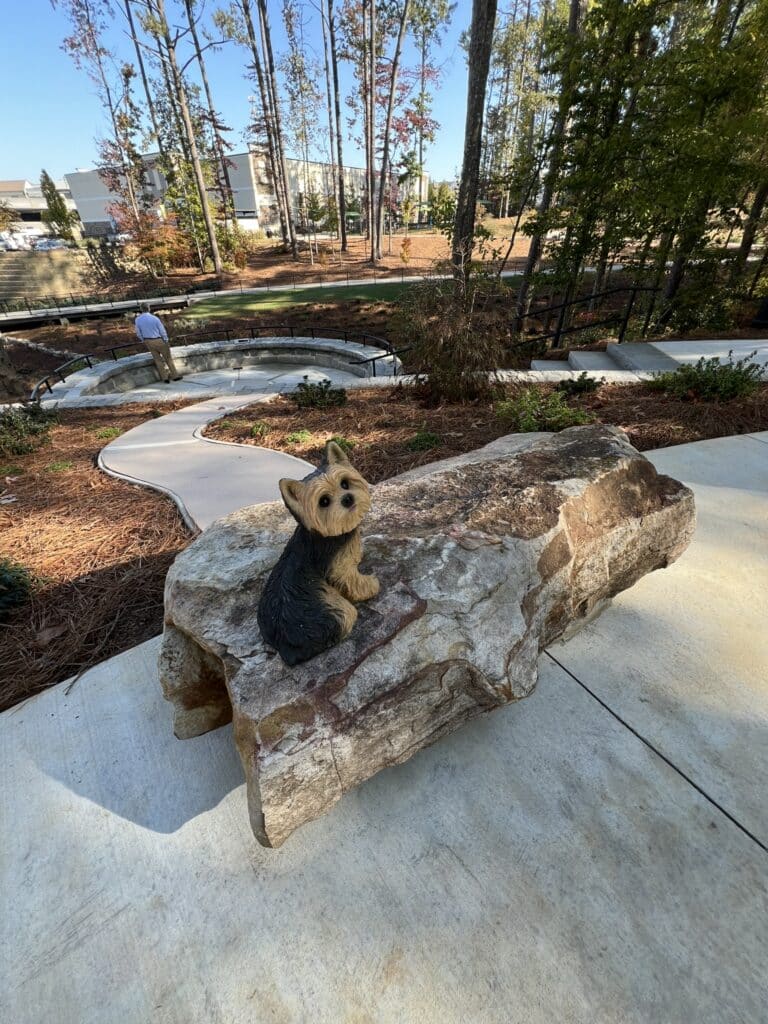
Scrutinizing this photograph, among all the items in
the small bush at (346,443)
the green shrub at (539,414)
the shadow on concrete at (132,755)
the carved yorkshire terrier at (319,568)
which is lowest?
the small bush at (346,443)

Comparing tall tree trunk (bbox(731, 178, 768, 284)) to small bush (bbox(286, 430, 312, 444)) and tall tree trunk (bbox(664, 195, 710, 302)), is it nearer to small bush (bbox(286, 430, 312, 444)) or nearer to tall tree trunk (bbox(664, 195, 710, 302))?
tall tree trunk (bbox(664, 195, 710, 302))

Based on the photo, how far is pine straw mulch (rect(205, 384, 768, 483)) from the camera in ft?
17.1

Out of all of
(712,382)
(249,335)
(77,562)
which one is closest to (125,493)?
(77,562)

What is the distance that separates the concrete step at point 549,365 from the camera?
884 centimetres

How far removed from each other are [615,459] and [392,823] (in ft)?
8.95

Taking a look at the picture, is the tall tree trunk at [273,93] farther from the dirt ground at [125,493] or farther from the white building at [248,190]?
the dirt ground at [125,493]

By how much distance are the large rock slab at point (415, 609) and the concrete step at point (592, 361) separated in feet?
18.2

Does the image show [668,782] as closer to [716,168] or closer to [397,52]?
[716,168]

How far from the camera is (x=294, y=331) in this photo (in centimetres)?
1538

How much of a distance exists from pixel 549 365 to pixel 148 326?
8.92 m

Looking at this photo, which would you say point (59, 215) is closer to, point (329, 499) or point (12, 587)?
point (12, 587)

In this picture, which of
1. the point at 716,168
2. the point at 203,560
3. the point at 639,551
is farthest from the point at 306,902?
the point at 716,168

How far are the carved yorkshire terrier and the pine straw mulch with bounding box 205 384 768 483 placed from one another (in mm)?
2774

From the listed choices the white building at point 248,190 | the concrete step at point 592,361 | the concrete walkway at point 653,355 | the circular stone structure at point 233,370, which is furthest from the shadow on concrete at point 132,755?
the white building at point 248,190
